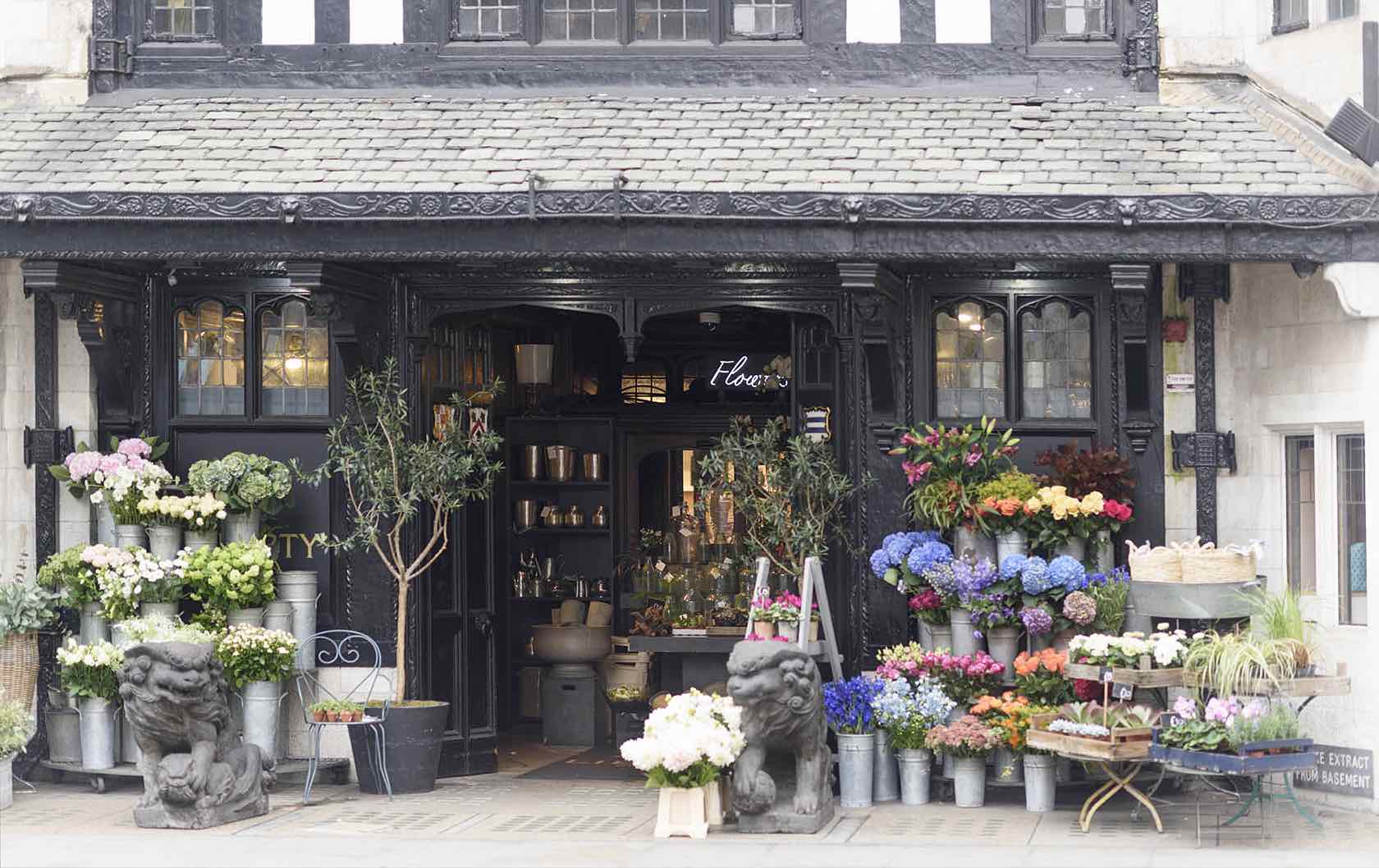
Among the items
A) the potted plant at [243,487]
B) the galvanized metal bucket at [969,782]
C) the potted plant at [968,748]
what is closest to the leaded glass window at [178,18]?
the potted plant at [243,487]

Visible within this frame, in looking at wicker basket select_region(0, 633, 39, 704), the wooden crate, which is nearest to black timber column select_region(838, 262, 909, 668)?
the wooden crate

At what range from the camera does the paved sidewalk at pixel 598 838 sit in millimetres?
9625

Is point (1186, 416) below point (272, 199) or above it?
below

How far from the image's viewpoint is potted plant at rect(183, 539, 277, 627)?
11844 millimetres

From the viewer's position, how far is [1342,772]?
1114 cm

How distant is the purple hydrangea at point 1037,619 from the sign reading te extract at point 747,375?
4.63 metres

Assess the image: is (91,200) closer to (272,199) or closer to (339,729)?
(272,199)

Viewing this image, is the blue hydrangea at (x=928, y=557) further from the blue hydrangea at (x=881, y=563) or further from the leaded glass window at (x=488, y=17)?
the leaded glass window at (x=488, y=17)

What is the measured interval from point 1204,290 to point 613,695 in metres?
5.05

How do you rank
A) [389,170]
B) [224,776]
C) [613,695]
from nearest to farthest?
[224,776]
[389,170]
[613,695]

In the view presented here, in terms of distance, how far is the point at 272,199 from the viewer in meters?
11.1

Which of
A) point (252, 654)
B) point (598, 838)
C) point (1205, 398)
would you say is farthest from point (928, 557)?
point (252, 654)

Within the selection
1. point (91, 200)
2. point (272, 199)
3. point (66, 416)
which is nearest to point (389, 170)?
point (272, 199)

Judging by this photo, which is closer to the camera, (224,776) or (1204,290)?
(224,776)
